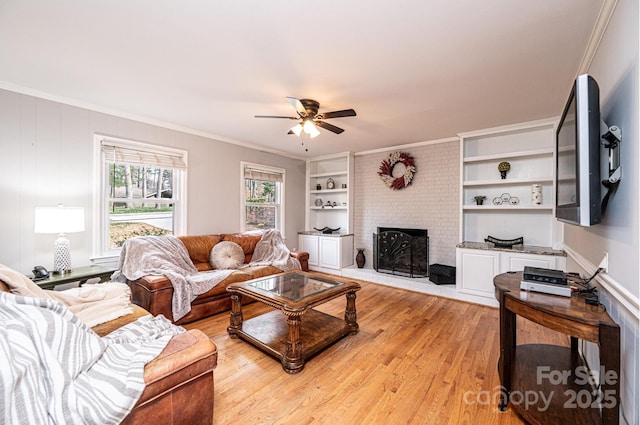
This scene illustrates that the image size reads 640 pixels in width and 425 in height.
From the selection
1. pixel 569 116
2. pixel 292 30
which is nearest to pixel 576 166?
pixel 569 116

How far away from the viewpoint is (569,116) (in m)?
1.69

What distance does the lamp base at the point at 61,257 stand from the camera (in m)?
2.69

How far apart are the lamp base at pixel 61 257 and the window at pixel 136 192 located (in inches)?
16.8

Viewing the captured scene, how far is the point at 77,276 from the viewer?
104 inches

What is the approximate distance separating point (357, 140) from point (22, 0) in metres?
3.77

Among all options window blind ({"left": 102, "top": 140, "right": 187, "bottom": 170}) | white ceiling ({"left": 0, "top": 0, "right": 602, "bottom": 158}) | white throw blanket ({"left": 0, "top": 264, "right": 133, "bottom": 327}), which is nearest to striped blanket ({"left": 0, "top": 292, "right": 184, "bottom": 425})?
white throw blanket ({"left": 0, "top": 264, "right": 133, "bottom": 327})

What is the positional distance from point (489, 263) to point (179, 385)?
146 inches

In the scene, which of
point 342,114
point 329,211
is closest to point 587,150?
point 342,114

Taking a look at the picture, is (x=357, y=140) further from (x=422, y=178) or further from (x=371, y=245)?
(x=371, y=245)

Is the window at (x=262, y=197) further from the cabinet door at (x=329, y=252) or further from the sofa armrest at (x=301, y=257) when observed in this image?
the sofa armrest at (x=301, y=257)

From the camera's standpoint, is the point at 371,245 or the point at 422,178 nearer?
the point at 422,178

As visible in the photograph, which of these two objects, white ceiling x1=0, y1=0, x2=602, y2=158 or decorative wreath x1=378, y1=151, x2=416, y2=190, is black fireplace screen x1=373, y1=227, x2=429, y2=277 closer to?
decorative wreath x1=378, y1=151, x2=416, y2=190

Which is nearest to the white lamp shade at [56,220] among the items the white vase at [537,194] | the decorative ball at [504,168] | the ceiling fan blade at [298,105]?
the ceiling fan blade at [298,105]

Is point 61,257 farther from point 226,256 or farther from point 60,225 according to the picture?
point 226,256
